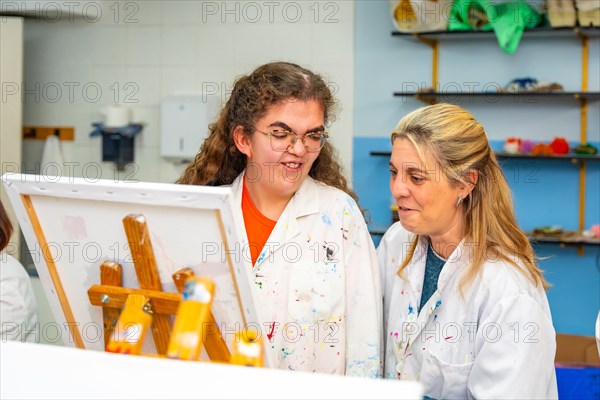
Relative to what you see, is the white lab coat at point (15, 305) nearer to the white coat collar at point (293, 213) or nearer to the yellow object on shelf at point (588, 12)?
the white coat collar at point (293, 213)

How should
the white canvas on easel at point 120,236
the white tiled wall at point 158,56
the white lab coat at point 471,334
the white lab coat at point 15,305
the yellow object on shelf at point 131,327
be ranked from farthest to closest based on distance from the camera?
the white tiled wall at point 158,56, the white lab coat at point 15,305, the white lab coat at point 471,334, the white canvas on easel at point 120,236, the yellow object on shelf at point 131,327

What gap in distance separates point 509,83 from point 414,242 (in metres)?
2.42

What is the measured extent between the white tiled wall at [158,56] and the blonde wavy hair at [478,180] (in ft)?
8.68

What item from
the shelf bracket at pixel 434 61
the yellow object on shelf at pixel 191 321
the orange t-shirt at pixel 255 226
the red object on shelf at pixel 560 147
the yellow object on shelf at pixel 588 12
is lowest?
the yellow object on shelf at pixel 191 321

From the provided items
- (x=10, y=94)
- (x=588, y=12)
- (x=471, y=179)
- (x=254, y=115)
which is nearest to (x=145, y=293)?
(x=254, y=115)

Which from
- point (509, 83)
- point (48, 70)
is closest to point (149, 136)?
point (48, 70)

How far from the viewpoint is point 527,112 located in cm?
414

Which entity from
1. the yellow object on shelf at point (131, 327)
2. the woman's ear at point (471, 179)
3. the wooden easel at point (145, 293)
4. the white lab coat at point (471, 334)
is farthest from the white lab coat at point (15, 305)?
the woman's ear at point (471, 179)

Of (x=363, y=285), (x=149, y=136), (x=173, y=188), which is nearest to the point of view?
(x=173, y=188)

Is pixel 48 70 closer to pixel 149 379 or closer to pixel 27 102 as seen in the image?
pixel 27 102

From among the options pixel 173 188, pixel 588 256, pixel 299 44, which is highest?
pixel 299 44

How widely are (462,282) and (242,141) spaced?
0.62 meters

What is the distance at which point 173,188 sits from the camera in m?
1.31

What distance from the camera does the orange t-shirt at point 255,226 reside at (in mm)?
1816
